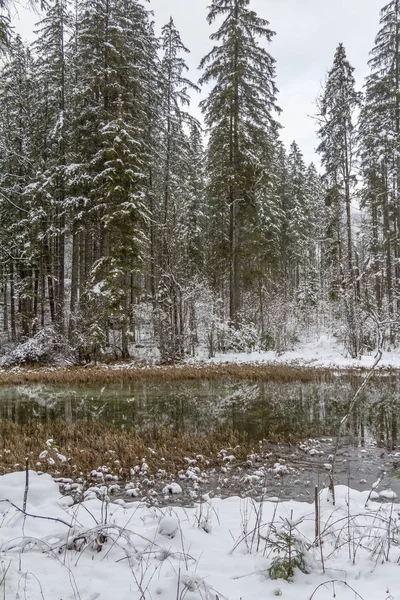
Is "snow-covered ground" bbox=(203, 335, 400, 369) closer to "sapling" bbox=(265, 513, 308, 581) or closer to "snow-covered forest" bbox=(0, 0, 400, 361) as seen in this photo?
"snow-covered forest" bbox=(0, 0, 400, 361)

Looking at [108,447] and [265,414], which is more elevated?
[108,447]

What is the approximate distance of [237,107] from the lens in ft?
68.4

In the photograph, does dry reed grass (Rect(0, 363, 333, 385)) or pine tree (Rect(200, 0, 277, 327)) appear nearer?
dry reed grass (Rect(0, 363, 333, 385))

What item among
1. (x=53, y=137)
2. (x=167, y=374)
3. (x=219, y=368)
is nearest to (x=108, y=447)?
(x=167, y=374)

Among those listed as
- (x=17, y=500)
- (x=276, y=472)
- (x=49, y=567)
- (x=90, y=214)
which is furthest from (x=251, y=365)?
(x=49, y=567)

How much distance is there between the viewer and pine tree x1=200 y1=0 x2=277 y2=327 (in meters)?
20.7

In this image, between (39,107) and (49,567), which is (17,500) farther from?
(39,107)

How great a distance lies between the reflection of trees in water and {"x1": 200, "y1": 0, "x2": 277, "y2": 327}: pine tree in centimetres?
786

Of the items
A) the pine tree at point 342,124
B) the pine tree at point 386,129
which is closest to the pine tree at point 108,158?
the pine tree at point 342,124

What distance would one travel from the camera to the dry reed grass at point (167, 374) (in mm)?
15375

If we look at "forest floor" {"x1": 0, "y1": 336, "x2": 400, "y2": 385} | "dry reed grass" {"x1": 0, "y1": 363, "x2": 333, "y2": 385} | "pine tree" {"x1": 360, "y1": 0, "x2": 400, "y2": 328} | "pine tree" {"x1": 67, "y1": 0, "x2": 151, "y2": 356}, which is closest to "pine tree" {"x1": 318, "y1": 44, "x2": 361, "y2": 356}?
"pine tree" {"x1": 360, "y1": 0, "x2": 400, "y2": 328}

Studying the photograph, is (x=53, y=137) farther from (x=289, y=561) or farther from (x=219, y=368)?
(x=289, y=561)

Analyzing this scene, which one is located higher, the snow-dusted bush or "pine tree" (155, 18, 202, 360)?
"pine tree" (155, 18, 202, 360)

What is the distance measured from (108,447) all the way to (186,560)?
426 cm
